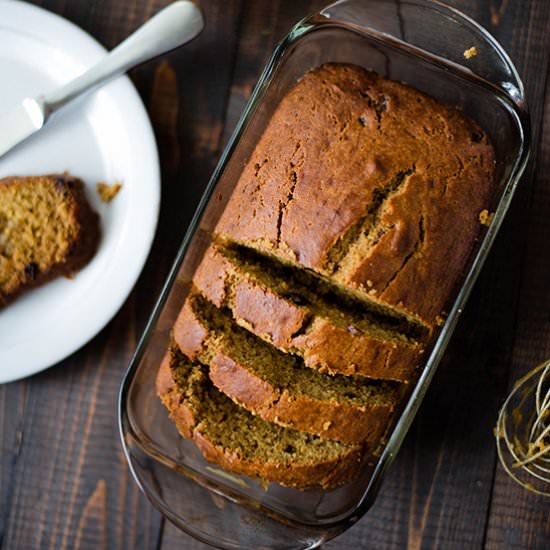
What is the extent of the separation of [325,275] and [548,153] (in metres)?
0.72

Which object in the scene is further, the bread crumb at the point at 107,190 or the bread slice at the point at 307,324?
the bread crumb at the point at 107,190

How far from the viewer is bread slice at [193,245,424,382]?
150cm

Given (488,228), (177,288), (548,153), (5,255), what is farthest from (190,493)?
(548,153)

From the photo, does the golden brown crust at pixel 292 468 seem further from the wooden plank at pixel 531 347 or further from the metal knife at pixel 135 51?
the metal knife at pixel 135 51

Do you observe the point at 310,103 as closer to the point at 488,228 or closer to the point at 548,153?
the point at 488,228

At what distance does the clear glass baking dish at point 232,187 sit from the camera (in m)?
1.60

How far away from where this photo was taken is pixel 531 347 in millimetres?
1832

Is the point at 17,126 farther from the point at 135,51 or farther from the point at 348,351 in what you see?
the point at 348,351

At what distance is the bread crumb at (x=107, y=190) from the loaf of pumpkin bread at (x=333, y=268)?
1.24 ft

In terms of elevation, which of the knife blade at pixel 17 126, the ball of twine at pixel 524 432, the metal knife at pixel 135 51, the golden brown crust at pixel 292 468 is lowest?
the ball of twine at pixel 524 432

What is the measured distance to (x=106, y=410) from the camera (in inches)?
76.0

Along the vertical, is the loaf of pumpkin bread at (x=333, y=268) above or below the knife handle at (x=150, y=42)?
below

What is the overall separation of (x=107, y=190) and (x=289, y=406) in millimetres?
751

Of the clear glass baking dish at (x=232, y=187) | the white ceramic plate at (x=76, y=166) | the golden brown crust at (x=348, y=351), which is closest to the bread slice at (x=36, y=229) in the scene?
the white ceramic plate at (x=76, y=166)
